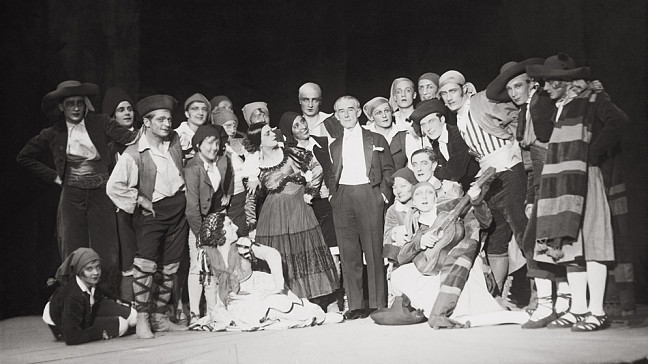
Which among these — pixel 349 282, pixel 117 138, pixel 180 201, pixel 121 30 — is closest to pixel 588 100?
pixel 349 282

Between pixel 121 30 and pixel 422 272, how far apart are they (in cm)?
385

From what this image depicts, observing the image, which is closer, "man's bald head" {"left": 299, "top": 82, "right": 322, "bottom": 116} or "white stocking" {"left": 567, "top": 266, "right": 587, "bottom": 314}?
"white stocking" {"left": 567, "top": 266, "right": 587, "bottom": 314}

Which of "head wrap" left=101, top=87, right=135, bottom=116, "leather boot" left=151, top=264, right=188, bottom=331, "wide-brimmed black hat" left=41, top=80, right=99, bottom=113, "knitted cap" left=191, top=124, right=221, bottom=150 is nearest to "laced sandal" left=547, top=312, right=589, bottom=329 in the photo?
"leather boot" left=151, top=264, right=188, bottom=331

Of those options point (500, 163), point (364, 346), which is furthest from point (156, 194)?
point (500, 163)

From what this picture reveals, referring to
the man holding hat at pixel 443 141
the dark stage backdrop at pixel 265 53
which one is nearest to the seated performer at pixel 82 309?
the dark stage backdrop at pixel 265 53

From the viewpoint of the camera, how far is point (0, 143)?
726 centimetres

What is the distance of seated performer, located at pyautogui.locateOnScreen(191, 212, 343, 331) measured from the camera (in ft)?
19.7

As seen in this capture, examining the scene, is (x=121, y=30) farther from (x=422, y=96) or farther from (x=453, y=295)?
(x=453, y=295)

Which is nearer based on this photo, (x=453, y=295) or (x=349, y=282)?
(x=453, y=295)

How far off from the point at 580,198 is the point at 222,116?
3.17m

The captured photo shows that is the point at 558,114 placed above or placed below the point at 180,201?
above

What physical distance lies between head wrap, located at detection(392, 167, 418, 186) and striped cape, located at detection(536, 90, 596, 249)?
3.67 ft

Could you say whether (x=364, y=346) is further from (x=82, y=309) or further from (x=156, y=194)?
(x=156, y=194)

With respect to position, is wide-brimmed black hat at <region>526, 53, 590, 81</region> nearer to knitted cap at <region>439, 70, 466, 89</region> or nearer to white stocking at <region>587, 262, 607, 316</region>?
knitted cap at <region>439, 70, 466, 89</region>
